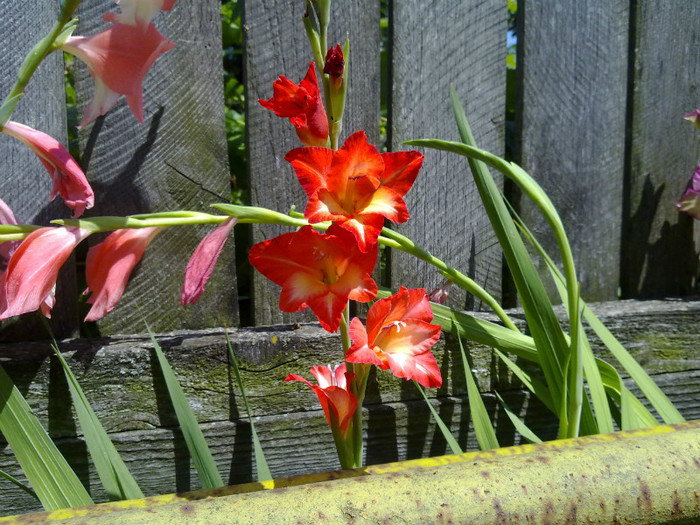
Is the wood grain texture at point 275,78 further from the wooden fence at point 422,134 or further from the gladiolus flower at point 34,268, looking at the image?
the gladiolus flower at point 34,268

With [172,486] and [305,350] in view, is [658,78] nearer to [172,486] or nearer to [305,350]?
[305,350]

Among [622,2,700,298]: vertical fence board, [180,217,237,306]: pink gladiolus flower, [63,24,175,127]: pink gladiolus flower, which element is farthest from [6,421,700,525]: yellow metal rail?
[622,2,700,298]: vertical fence board

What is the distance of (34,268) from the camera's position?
1.98ft

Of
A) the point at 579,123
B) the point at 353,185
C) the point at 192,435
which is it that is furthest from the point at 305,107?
the point at 579,123

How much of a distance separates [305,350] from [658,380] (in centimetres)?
78

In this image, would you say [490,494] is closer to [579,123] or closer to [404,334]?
[404,334]

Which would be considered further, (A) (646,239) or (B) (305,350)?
(A) (646,239)

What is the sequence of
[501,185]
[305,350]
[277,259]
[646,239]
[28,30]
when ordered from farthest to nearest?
[646,239], [501,185], [305,350], [28,30], [277,259]

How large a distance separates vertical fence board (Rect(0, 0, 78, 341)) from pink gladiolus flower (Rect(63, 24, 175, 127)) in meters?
0.39

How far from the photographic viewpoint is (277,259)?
59 centimetres

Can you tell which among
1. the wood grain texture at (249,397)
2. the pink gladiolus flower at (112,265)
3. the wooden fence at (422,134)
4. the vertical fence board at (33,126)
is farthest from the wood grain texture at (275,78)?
the pink gladiolus flower at (112,265)

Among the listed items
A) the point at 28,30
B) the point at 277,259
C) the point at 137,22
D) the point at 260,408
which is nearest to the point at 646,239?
the point at 260,408

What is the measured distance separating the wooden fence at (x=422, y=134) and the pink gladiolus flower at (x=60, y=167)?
309 millimetres

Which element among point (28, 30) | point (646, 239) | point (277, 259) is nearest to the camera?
point (277, 259)
